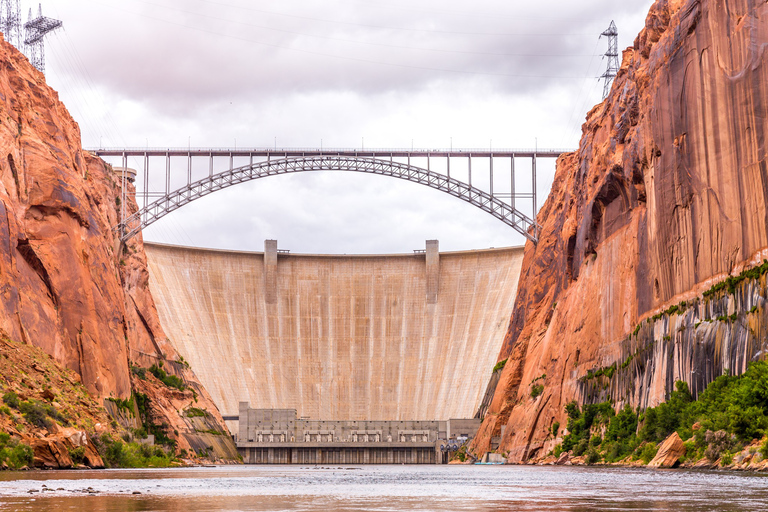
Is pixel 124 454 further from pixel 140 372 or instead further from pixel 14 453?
pixel 140 372

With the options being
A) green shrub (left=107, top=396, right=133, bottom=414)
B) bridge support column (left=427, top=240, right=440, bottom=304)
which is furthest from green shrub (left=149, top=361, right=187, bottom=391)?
bridge support column (left=427, top=240, right=440, bottom=304)

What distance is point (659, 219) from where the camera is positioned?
197 feet

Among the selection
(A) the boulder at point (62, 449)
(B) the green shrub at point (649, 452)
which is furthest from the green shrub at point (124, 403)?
(B) the green shrub at point (649, 452)

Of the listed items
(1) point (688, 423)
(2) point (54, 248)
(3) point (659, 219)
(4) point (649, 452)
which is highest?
(3) point (659, 219)

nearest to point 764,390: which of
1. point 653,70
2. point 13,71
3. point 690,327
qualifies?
point 690,327

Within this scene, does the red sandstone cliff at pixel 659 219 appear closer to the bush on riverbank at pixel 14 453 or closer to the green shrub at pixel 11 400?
the bush on riverbank at pixel 14 453

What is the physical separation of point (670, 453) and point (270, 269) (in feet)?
239

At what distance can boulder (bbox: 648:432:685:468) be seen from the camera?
45.8 m

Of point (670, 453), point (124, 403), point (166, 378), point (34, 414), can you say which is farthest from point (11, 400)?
point (166, 378)

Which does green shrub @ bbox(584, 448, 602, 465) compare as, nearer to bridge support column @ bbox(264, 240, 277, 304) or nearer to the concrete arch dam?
the concrete arch dam

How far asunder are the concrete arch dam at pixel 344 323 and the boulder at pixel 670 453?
193 ft

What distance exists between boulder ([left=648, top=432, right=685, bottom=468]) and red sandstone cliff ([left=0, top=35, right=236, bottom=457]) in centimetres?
3337

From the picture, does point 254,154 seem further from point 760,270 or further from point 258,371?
point 760,270

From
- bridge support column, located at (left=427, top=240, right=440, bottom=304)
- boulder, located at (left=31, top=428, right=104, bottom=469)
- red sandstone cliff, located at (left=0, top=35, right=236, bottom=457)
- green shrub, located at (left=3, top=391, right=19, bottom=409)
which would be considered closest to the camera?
boulder, located at (left=31, top=428, right=104, bottom=469)
